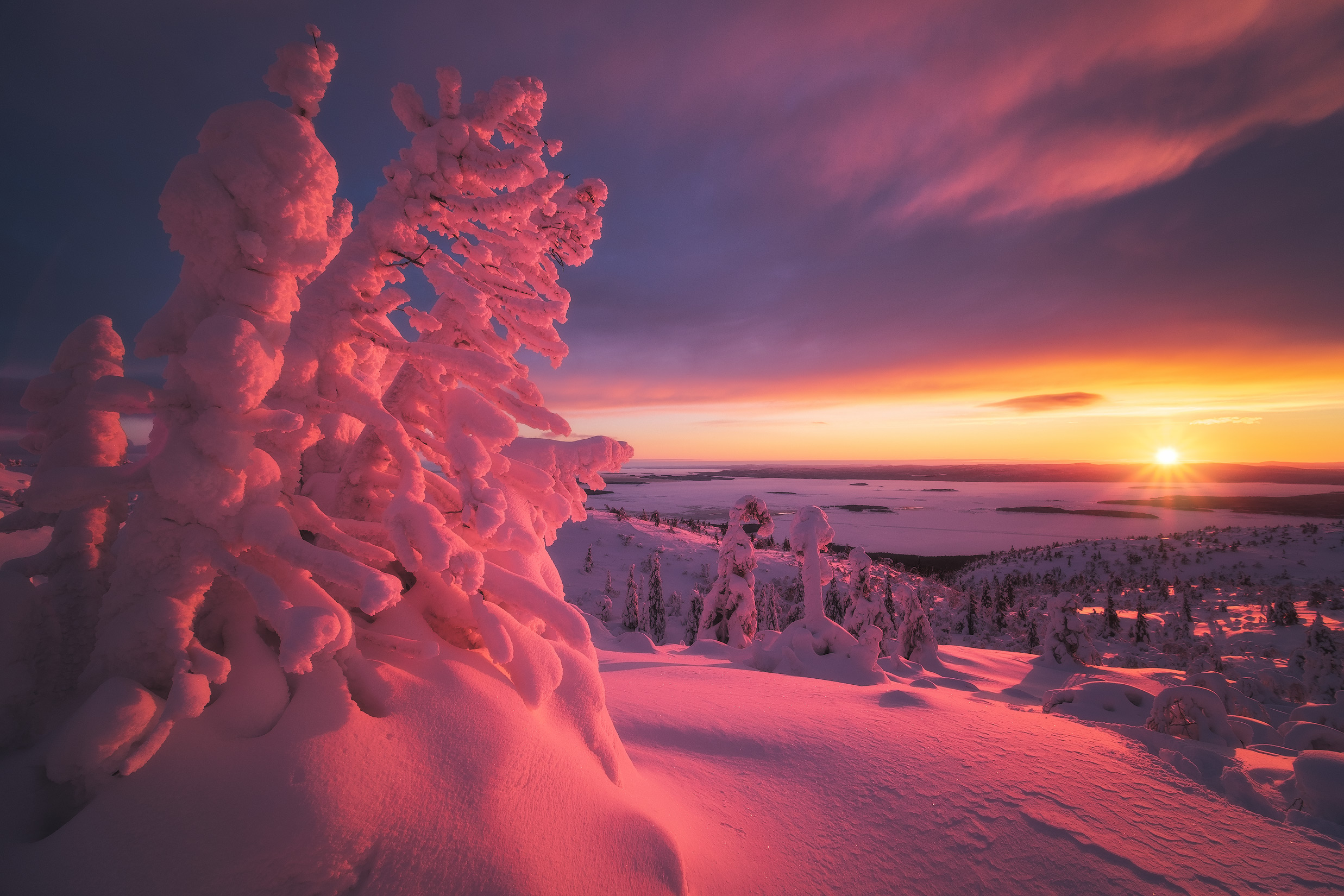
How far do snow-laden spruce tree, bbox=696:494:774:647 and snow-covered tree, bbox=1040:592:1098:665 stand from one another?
9.18 m

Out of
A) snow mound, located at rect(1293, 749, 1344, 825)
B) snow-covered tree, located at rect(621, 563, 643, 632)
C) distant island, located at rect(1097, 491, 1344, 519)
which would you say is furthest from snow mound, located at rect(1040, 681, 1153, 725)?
distant island, located at rect(1097, 491, 1344, 519)

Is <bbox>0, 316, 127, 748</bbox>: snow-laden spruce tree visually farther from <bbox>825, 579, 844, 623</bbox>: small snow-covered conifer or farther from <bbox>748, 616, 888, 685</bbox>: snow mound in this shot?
<bbox>825, 579, 844, 623</bbox>: small snow-covered conifer

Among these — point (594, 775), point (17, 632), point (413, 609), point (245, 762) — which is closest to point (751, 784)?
point (594, 775)

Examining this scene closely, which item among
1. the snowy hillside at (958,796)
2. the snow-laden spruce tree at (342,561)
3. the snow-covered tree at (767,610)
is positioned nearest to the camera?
the snow-laden spruce tree at (342,561)

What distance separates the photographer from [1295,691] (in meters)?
11.3

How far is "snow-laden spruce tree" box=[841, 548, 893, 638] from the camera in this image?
18.6m

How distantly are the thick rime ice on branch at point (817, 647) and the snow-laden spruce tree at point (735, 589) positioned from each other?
315 cm

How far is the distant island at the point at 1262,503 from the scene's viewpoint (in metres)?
77.6

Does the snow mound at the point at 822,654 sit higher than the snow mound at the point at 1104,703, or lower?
lower

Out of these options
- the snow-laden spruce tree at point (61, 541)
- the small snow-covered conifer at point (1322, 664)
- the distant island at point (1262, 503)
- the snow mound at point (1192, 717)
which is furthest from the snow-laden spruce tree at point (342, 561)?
the distant island at point (1262, 503)

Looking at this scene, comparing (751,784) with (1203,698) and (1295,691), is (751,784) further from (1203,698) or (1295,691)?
(1295,691)

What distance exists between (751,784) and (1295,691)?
16985mm

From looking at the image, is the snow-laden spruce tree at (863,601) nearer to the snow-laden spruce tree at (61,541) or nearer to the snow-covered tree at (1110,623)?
the snow-covered tree at (1110,623)

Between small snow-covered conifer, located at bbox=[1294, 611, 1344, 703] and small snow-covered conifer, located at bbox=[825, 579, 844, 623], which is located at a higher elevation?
small snow-covered conifer, located at bbox=[1294, 611, 1344, 703]
